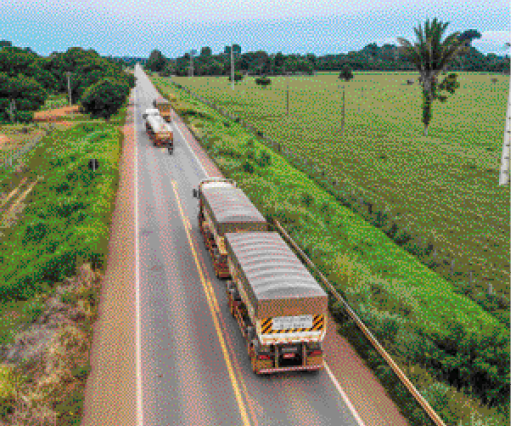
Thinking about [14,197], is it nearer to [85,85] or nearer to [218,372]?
[218,372]

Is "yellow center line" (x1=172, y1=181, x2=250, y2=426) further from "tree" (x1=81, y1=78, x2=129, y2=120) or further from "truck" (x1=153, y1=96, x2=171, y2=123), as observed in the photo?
"truck" (x1=153, y1=96, x2=171, y2=123)

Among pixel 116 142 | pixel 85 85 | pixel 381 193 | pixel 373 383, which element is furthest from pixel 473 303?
pixel 85 85

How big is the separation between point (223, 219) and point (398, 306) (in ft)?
31.7

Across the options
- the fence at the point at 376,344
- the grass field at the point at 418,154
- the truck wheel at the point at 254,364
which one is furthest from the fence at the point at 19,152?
the truck wheel at the point at 254,364

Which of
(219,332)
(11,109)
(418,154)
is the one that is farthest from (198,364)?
(11,109)

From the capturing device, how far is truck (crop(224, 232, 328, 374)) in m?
17.2

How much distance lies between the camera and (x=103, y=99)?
2751 inches

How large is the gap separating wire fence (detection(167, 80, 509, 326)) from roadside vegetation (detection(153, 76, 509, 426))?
714 millimetres

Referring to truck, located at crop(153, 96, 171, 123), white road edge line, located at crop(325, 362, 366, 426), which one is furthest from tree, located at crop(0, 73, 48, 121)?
white road edge line, located at crop(325, 362, 366, 426)

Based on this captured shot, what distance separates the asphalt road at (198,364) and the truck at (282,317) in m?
0.73

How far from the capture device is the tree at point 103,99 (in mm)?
70125

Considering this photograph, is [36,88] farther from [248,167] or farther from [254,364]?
[254,364]

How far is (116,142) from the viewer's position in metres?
57.5

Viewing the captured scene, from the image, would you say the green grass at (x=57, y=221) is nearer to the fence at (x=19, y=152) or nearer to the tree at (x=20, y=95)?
the fence at (x=19, y=152)
